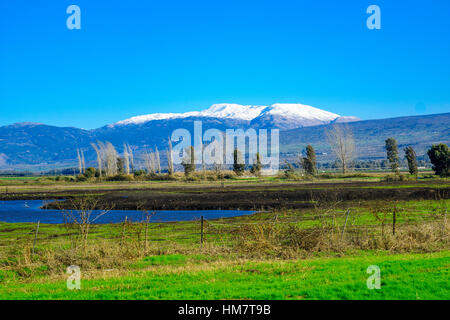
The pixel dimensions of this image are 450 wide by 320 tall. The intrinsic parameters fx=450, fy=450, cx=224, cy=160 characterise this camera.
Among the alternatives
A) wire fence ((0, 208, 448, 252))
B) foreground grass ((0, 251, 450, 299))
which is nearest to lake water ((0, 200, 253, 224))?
wire fence ((0, 208, 448, 252))

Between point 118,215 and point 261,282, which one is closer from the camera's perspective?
point 261,282

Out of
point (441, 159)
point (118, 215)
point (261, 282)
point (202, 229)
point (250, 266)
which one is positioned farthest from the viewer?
point (441, 159)

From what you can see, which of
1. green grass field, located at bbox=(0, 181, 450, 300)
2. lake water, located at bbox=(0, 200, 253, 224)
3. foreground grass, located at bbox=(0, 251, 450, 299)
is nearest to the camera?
foreground grass, located at bbox=(0, 251, 450, 299)

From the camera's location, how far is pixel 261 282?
12.2 m

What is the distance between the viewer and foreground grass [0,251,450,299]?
1033cm

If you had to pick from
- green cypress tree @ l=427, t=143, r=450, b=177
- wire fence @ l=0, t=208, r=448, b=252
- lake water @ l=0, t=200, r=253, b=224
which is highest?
green cypress tree @ l=427, t=143, r=450, b=177

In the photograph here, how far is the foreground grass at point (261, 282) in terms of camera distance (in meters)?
10.3

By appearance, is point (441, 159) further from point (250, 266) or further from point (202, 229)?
point (250, 266)

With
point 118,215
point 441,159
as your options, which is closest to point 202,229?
point 118,215

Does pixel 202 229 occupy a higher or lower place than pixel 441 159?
lower

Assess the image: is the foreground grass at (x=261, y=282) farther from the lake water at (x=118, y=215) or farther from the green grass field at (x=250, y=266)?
the lake water at (x=118, y=215)

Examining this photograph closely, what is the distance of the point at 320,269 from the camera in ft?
46.1

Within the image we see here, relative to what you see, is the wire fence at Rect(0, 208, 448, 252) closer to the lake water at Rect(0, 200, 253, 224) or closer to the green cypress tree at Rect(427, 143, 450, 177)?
the lake water at Rect(0, 200, 253, 224)
